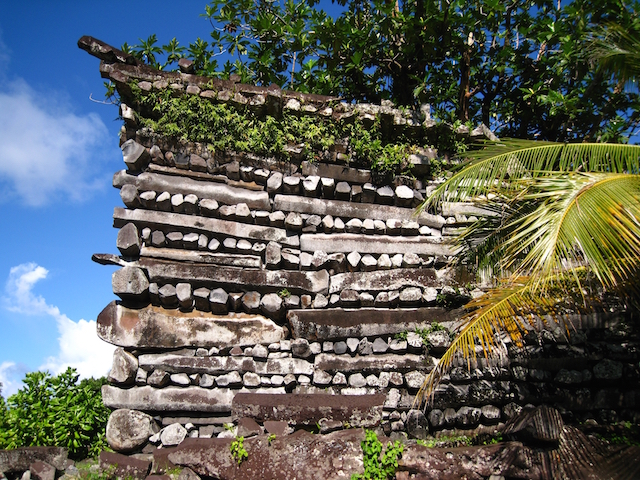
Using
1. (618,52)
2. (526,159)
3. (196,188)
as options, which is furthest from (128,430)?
(618,52)

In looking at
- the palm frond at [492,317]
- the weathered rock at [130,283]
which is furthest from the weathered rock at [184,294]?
the palm frond at [492,317]

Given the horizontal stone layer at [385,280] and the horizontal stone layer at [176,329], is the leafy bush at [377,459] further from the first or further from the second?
the horizontal stone layer at [385,280]

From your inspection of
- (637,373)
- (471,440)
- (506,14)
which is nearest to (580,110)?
(506,14)

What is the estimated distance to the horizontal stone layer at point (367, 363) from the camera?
5387mm

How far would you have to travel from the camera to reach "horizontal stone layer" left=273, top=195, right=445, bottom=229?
6.08 meters

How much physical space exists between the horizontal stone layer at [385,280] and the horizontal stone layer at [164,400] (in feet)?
5.85

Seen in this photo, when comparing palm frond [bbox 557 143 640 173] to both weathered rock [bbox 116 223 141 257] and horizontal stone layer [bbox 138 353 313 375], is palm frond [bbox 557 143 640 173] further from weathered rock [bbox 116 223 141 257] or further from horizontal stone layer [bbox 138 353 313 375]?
weathered rock [bbox 116 223 141 257]

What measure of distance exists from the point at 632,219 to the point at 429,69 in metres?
5.56

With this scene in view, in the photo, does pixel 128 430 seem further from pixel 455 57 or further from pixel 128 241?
pixel 455 57

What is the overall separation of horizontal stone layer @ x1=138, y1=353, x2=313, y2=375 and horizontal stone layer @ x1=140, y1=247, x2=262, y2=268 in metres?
1.08

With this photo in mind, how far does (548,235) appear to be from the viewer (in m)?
4.09

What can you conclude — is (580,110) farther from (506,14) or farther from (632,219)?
(632,219)

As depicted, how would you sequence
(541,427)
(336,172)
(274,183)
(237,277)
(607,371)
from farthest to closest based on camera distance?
(336,172)
(274,183)
(607,371)
(237,277)
(541,427)

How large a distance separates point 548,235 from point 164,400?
13.5ft
